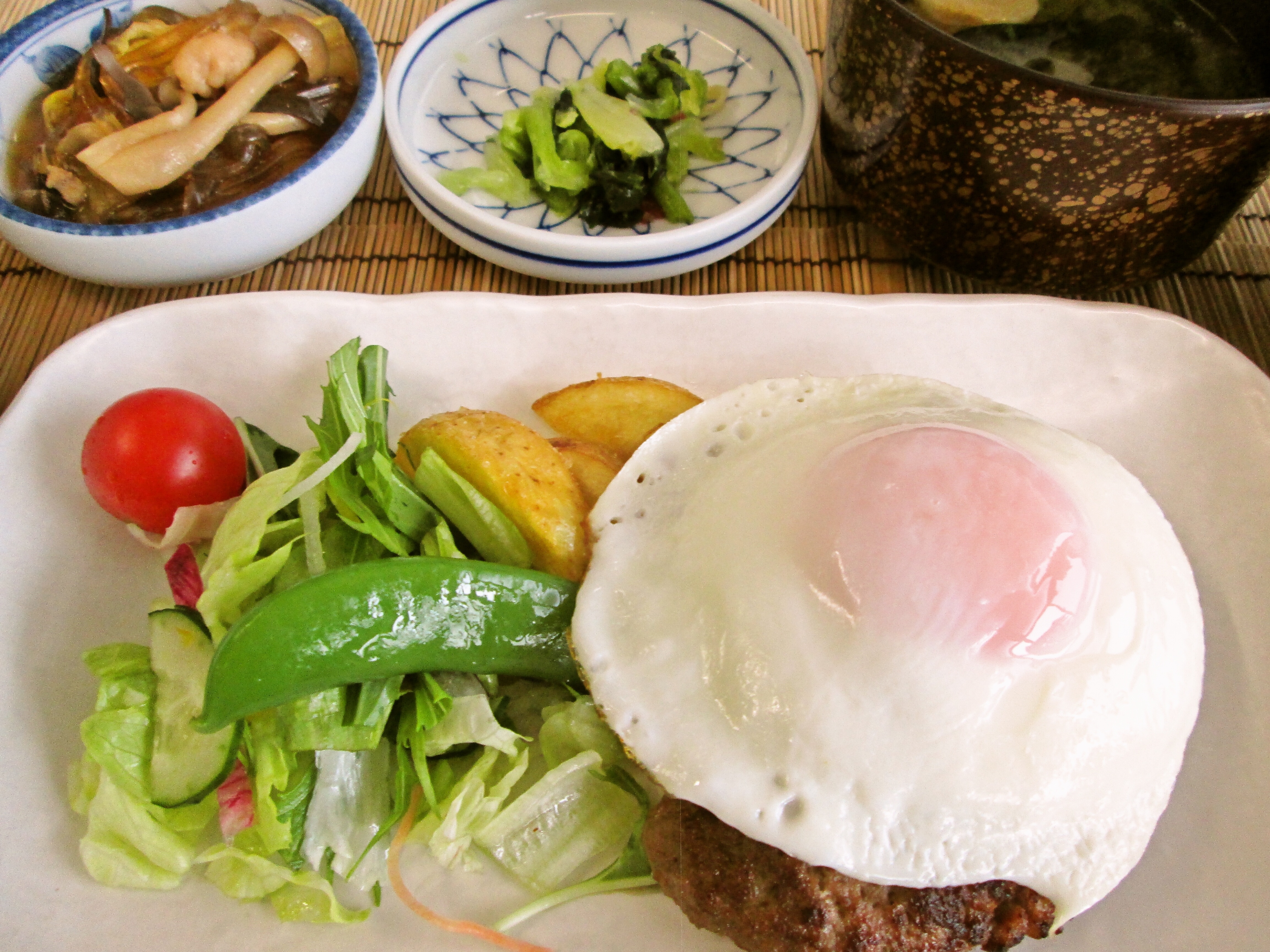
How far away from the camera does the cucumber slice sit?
1688 mm

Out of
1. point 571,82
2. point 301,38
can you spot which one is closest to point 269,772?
point 301,38

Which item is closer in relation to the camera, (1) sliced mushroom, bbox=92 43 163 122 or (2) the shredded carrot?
(2) the shredded carrot

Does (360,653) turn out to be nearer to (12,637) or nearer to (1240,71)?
(12,637)

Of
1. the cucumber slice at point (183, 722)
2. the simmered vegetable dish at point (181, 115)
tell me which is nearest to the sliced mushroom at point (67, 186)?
the simmered vegetable dish at point (181, 115)

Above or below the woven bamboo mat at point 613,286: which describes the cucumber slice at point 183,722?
below

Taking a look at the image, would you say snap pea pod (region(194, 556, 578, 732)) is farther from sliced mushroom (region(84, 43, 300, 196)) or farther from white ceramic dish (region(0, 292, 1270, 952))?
sliced mushroom (region(84, 43, 300, 196))

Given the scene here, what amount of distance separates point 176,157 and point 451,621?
1739 millimetres

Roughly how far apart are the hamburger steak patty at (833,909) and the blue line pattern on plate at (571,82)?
6.26 ft

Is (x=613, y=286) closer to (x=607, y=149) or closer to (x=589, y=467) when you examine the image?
(x=607, y=149)

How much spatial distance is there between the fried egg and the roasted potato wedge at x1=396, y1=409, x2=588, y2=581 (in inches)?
6.7

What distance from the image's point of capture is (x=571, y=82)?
121 inches

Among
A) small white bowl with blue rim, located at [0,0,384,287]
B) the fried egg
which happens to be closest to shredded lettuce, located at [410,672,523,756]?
the fried egg

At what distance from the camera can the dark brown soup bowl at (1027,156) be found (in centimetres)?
191

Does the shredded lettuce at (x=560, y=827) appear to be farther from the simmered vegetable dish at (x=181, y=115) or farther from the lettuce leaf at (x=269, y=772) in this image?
the simmered vegetable dish at (x=181, y=115)
